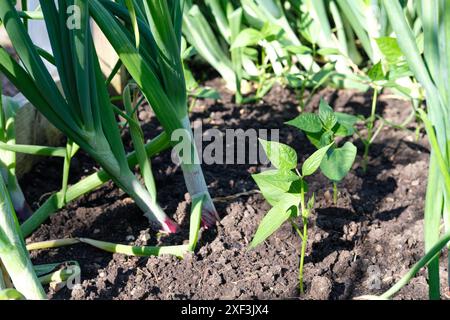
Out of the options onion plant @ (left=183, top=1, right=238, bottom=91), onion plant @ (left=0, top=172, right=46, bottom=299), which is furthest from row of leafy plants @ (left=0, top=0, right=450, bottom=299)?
onion plant @ (left=183, top=1, right=238, bottom=91)

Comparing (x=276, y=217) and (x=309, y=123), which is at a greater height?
(x=309, y=123)

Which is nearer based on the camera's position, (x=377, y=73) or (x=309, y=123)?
(x=309, y=123)

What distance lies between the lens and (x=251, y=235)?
168 centimetres

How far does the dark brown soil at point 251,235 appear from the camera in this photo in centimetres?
152

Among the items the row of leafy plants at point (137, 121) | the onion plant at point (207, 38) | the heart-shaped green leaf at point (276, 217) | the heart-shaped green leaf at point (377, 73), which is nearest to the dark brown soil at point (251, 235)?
the row of leafy plants at point (137, 121)

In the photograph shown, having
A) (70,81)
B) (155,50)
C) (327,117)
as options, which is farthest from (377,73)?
(70,81)

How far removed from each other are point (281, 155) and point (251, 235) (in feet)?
1.02

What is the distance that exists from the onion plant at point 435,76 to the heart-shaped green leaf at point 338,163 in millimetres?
171

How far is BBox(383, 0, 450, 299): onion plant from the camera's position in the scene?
4.51ft

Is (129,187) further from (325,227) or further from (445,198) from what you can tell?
(445,198)

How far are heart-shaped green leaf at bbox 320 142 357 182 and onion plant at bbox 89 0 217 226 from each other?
1.05ft

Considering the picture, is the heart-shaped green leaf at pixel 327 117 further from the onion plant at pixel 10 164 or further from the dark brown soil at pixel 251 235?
the onion plant at pixel 10 164

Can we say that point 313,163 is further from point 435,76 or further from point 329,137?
point 435,76

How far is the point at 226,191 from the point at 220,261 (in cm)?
33
